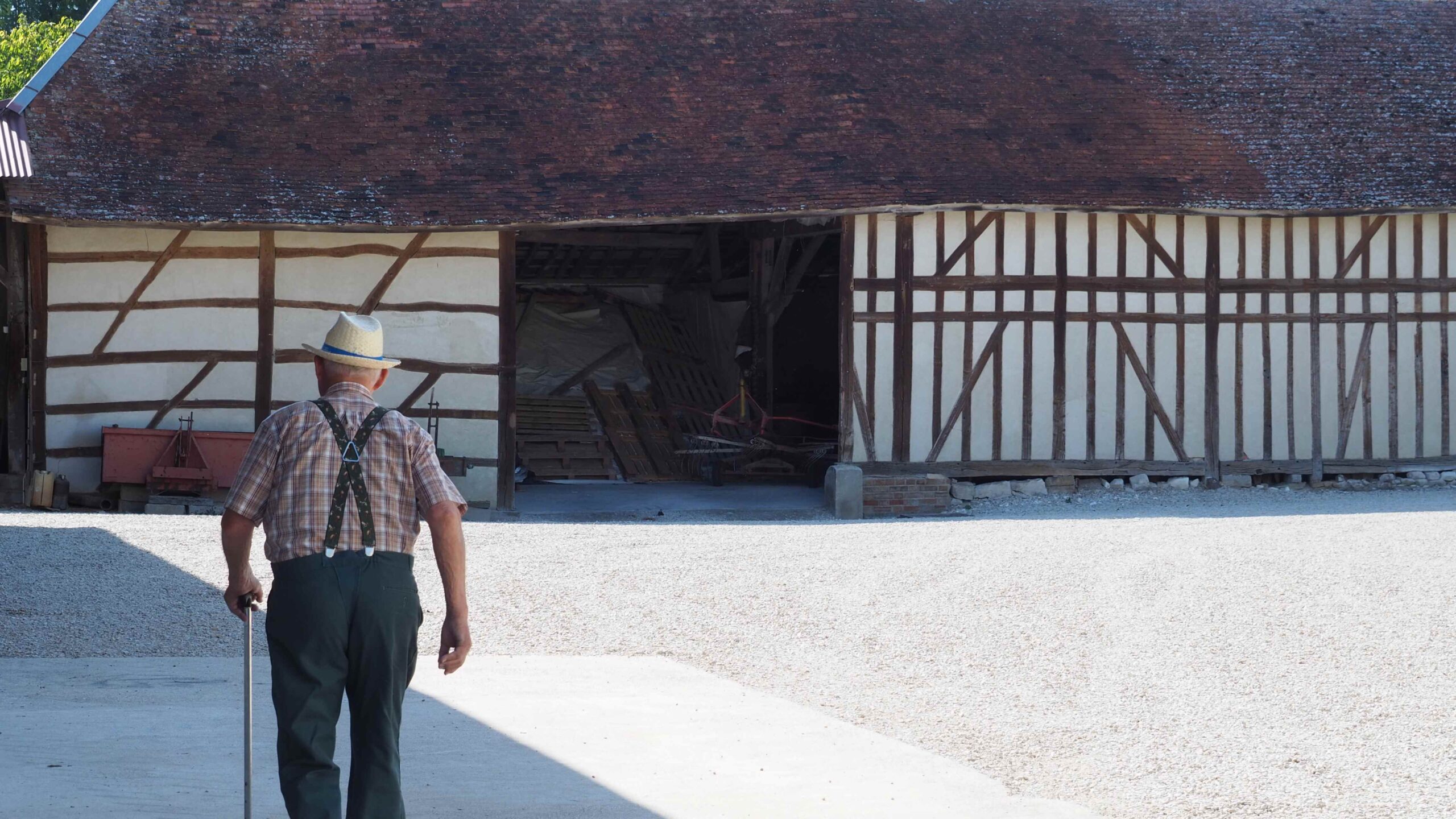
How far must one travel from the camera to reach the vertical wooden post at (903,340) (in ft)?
45.4

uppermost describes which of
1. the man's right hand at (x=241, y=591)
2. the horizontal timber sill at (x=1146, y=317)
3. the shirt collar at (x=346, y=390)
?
the horizontal timber sill at (x=1146, y=317)

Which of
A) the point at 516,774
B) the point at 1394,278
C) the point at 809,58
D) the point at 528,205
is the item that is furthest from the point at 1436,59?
the point at 516,774

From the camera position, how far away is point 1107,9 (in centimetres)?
1705

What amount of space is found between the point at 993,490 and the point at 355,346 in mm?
11046

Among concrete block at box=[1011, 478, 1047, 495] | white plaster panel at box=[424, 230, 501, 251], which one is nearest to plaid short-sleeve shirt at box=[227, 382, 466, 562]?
white plaster panel at box=[424, 230, 501, 251]

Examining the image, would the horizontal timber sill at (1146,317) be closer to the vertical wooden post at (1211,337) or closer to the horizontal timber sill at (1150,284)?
the vertical wooden post at (1211,337)

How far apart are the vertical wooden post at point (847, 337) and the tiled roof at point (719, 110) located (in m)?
0.65

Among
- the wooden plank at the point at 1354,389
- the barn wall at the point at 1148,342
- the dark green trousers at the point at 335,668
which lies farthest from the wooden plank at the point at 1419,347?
the dark green trousers at the point at 335,668

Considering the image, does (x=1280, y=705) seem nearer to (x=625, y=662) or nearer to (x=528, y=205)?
(x=625, y=662)

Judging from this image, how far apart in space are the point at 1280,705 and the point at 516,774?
9.69 ft

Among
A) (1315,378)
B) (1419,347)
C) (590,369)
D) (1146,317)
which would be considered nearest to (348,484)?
(1146,317)

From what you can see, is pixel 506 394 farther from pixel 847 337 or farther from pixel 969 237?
pixel 969 237

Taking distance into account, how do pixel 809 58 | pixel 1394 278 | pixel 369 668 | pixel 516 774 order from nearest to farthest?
pixel 369 668 → pixel 516 774 → pixel 1394 278 → pixel 809 58

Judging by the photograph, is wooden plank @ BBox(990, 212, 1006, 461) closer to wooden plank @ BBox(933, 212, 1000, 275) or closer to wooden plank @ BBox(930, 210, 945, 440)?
wooden plank @ BBox(933, 212, 1000, 275)
